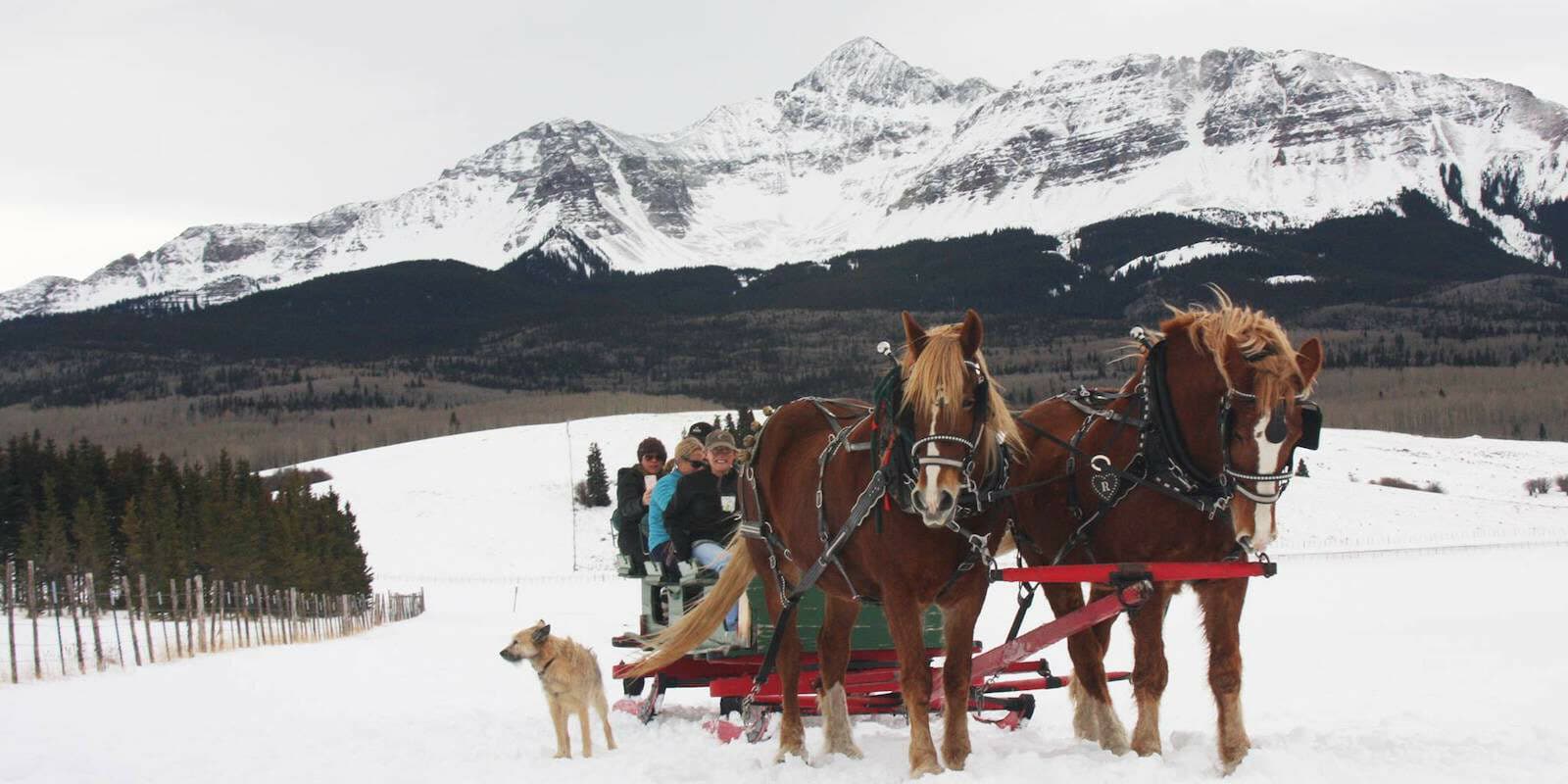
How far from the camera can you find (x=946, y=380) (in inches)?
261

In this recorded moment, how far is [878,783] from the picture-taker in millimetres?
7062

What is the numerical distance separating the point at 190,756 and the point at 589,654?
2.91m

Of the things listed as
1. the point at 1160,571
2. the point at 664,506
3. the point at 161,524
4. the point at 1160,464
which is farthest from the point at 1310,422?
the point at 161,524

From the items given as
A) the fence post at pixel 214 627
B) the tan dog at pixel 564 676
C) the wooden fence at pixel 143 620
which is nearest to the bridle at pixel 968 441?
the tan dog at pixel 564 676

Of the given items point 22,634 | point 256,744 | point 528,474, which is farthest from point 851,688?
point 528,474

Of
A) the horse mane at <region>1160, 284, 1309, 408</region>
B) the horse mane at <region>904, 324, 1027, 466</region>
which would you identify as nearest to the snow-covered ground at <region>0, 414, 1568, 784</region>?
the horse mane at <region>904, 324, 1027, 466</region>

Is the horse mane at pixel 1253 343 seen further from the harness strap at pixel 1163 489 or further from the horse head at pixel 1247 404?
the harness strap at pixel 1163 489

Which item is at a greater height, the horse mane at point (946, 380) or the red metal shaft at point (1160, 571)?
the horse mane at point (946, 380)

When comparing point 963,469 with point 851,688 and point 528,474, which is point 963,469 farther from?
point 528,474

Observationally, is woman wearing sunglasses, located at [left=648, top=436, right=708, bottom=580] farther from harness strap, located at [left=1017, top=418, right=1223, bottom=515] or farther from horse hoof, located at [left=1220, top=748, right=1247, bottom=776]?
horse hoof, located at [left=1220, top=748, right=1247, bottom=776]

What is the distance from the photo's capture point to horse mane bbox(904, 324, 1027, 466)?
6.62 metres

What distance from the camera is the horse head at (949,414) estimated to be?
249 inches

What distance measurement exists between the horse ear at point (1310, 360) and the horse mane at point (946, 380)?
148cm

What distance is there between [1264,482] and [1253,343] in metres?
0.70
